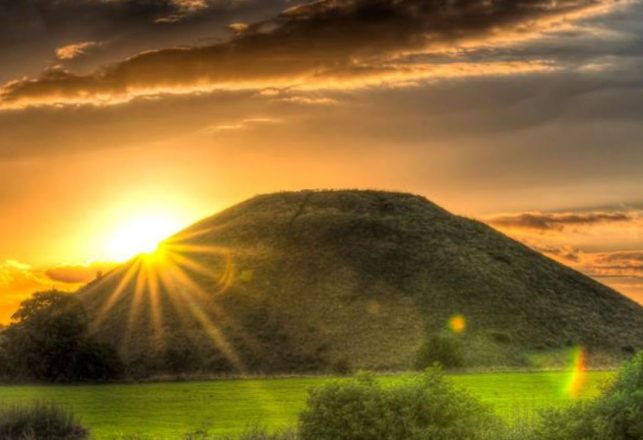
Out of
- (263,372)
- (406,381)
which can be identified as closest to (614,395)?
(406,381)

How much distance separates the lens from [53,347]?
8906 cm

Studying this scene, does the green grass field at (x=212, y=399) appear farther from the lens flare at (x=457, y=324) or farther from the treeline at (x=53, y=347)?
the lens flare at (x=457, y=324)

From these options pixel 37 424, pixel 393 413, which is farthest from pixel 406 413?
pixel 37 424

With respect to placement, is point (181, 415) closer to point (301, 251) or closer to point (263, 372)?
point (263, 372)

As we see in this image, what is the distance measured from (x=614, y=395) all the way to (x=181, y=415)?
36.4m

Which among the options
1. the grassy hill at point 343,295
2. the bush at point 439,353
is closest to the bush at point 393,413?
the bush at point 439,353

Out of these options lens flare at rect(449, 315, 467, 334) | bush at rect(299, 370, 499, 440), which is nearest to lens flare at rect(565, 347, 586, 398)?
lens flare at rect(449, 315, 467, 334)

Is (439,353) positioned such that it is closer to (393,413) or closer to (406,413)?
(406,413)

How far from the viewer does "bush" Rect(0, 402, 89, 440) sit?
Answer: 3709 cm

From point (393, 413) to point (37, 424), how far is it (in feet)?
54.7

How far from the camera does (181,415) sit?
5731 centimetres

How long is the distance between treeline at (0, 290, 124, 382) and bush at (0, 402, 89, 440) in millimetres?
49431

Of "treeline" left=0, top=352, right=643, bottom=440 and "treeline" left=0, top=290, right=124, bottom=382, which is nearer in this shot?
"treeline" left=0, top=352, right=643, bottom=440

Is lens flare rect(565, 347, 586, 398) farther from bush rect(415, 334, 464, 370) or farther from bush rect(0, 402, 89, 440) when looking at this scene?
bush rect(0, 402, 89, 440)
